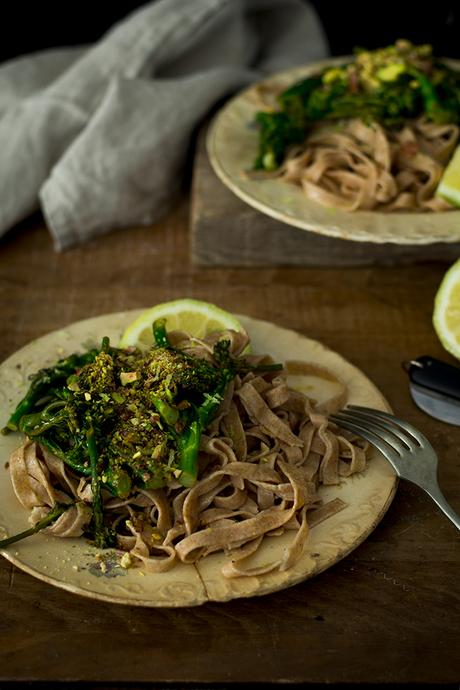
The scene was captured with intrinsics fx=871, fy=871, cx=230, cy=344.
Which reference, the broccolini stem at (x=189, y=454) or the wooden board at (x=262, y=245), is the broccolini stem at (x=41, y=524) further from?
the wooden board at (x=262, y=245)

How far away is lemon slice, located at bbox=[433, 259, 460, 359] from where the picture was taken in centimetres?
349

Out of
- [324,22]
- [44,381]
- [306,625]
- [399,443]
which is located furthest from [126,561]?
[324,22]

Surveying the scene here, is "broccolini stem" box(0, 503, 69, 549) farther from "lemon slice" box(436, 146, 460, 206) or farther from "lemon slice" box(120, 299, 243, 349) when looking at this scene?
"lemon slice" box(436, 146, 460, 206)

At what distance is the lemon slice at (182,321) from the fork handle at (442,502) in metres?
0.92

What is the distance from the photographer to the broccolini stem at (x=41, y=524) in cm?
261

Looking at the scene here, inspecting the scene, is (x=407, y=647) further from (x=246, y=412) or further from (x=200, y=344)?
(x=200, y=344)

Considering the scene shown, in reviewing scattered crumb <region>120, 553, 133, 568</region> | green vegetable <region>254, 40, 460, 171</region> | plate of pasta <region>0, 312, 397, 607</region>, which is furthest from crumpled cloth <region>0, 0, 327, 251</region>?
scattered crumb <region>120, 553, 133, 568</region>

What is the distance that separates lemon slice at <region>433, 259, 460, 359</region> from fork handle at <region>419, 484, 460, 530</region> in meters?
0.77

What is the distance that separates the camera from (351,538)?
2.67 meters

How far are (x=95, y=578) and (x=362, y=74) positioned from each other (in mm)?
3059

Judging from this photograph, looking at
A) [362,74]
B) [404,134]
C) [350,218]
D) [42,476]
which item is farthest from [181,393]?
[362,74]

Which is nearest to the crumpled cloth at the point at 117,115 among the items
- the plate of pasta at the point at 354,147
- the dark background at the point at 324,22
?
the plate of pasta at the point at 354,147

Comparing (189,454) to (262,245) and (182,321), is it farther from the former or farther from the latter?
(262,245)

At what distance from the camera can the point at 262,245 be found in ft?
14.1
